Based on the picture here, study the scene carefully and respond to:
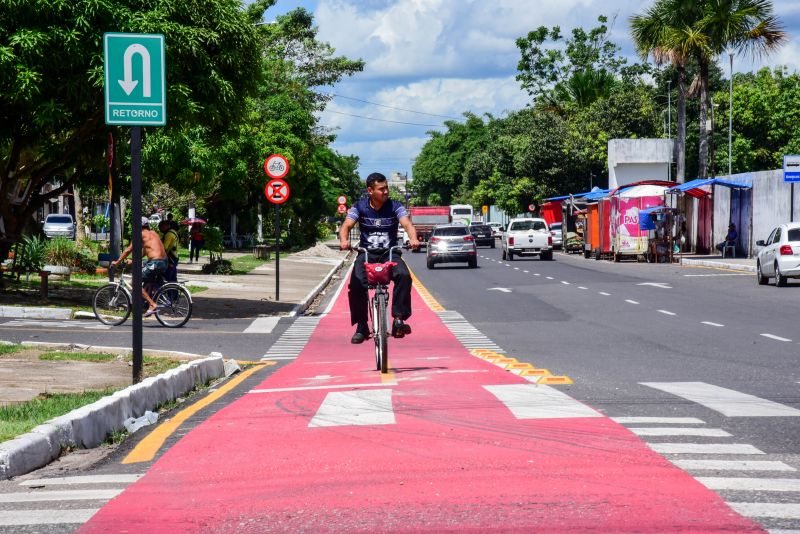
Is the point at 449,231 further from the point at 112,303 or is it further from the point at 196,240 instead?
the point at 112,303

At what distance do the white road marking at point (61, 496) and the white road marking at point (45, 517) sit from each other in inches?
12.1

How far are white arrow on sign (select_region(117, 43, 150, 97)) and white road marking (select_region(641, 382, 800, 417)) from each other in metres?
5.37

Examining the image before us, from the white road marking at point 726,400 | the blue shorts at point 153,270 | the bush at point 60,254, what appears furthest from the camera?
the bush at point 60,254

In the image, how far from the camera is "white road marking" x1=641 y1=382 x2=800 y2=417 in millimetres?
8734

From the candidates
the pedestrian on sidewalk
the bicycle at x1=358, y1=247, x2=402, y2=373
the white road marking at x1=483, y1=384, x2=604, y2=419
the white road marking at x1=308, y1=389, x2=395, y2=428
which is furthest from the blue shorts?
the pedestrian on sidewalk

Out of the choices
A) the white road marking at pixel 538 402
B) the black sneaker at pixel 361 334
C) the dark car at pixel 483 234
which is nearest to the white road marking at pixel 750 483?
the white road marking at pixel 538 402

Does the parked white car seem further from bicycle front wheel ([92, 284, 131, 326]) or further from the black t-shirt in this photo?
the black t-shirt

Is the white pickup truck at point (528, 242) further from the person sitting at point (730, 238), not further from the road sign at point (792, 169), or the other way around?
the road sign at point (792, 169)

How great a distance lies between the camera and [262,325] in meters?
20.6

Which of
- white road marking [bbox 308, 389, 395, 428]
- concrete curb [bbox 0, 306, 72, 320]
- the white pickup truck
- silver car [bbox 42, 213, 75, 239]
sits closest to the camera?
white road marking [bbox 308, 389, 395, 428]

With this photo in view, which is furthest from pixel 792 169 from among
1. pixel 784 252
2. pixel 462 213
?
pixel 462 213

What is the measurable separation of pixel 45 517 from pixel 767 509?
345 centimetres

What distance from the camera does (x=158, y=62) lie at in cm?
1053

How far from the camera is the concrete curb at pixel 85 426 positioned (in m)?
7.06
